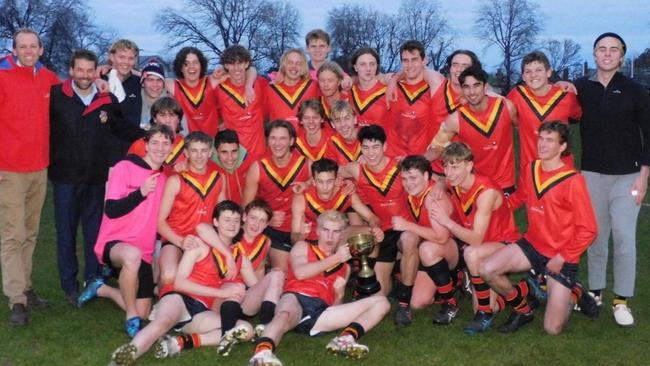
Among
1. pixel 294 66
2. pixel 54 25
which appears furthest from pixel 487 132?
pixel 54 25

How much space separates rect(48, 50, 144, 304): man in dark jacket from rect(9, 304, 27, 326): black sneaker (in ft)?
1.75

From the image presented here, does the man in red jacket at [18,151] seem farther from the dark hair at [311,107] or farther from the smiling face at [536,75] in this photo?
the smiling face at [536,75]

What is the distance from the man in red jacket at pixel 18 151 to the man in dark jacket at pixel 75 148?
0.69ft

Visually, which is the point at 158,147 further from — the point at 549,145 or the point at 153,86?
the point at 549,145

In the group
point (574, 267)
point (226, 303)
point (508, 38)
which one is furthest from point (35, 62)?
point (508, 38)

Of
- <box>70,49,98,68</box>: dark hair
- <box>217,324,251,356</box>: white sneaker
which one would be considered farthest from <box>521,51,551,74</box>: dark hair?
<box>70,49,98,68</box>: dark hair

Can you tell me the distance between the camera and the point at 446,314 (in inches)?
213

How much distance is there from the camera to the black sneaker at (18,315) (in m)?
5.24

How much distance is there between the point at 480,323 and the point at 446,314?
32 centimetres

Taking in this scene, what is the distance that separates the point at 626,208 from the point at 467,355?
1859 mm

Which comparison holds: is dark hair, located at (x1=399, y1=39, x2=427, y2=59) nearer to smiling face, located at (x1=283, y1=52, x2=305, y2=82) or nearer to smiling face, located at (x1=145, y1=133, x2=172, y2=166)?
smiling face, located at (x1=283, y1=52, x2=305, y2=82)

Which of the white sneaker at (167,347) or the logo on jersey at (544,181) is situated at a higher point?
the logo on jersey at (544,181)

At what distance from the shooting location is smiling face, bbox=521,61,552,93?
5.79m

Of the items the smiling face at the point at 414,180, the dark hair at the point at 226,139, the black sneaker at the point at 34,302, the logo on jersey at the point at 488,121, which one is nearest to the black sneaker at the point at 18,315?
the black sneaker at the point at 34,302
